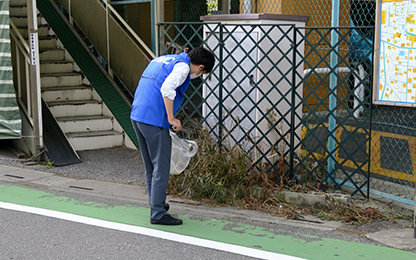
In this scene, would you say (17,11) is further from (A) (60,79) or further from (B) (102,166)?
(B) (102,166)

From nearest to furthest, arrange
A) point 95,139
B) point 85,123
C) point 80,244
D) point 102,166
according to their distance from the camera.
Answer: point 80,244
point 102,166
point 95,139
point 85,123

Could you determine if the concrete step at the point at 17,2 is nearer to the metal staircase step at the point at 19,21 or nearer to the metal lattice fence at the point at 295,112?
the metal staircase step at the point at 19,21

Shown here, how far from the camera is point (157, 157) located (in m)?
5.12

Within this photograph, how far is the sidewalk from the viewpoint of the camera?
194 inches

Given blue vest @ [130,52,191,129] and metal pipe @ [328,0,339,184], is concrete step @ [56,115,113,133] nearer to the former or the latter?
blue vest @ [130,52,191,129]

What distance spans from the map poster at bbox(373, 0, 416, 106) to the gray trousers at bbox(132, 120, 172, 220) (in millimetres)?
2242

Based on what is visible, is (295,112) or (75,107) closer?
(295,112)

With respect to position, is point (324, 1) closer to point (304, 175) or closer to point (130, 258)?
point (304, 175)

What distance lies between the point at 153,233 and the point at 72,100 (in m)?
5.08

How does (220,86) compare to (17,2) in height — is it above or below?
below

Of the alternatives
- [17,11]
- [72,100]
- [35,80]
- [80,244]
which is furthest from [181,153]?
[17,11]

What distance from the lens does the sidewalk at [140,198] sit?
4926 mm

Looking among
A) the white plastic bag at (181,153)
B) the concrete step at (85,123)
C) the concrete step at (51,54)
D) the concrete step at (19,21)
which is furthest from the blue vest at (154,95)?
the concrete step at (19,21)

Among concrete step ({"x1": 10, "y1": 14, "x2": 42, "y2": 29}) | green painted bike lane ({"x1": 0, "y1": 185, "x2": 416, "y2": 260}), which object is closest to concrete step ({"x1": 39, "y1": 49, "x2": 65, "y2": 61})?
concrete step ({"x1": 10, "y1": 14, "x2": 42, "y2": 29})
